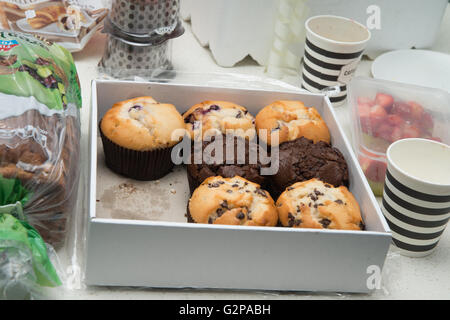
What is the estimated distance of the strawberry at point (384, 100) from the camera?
43.5 inches

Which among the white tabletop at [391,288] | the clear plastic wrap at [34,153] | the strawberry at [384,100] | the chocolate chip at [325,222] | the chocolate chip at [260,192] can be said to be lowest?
the white tabletop at [391,288]

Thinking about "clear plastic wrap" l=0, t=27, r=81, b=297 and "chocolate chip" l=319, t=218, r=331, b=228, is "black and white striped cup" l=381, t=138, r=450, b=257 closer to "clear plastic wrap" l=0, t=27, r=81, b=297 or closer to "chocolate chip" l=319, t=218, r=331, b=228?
"chocolate chip" l=319, t=218, r=331, b=228

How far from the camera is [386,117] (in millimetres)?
1077

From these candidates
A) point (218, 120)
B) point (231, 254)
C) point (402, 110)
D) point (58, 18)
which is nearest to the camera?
point (231, 254)

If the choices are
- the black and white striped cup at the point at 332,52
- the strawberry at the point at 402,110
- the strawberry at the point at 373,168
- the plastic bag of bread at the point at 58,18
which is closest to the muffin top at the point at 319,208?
the strawberry at the point at 373,168

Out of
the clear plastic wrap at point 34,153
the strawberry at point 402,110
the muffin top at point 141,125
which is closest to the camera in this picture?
the clear plastic wrap at point 34,153

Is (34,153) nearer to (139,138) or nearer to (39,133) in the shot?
(39,133)

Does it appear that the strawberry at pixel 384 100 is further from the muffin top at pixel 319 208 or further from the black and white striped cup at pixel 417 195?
the muffin top at pixel 319 208

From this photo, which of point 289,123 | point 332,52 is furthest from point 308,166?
point 332,52

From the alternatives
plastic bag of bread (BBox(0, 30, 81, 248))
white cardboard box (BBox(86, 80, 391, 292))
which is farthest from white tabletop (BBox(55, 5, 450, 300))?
plastic bag of bread (BBox(0, 30, 81, 248))

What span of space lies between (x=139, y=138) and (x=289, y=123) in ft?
0.87

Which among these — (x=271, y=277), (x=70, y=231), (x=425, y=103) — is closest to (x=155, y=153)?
(x=70, y=231)

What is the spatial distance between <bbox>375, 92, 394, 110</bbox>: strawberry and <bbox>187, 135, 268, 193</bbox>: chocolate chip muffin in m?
0.30

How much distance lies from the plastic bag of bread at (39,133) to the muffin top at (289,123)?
1.06ft
